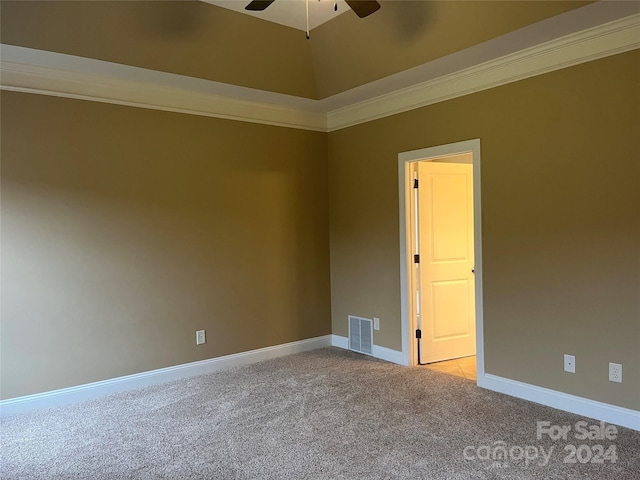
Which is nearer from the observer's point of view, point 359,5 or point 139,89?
point 359,5

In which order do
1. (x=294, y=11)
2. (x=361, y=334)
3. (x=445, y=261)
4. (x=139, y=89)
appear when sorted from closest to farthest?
(x=294, y=11)
(x=139, y=89)
(x=445, y=261)
(x=361, y=334)

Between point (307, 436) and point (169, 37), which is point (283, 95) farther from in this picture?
point (307, 436)

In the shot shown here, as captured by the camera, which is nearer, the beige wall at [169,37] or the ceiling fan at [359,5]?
the ceiling fan at [359,5]

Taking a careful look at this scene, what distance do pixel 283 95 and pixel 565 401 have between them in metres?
3.43

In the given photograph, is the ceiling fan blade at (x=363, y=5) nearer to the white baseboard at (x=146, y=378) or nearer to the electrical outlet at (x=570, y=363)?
the electrical outlet at (x=570, y=363)

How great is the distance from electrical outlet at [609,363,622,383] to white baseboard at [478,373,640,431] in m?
0.18

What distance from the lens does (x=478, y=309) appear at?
369cm

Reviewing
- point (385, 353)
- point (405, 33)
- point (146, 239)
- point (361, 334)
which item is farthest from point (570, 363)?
point (146, 239)

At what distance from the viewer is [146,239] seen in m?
3.88

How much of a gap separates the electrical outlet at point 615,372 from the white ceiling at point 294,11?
309cm

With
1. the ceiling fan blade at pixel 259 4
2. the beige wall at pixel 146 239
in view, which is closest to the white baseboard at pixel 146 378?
the beige wall at pixel 146 239

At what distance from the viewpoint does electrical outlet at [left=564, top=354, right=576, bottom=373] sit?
312 centimetres

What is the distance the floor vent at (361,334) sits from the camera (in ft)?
15.3

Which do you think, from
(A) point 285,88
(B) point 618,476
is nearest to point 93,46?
(A) point 285,88
